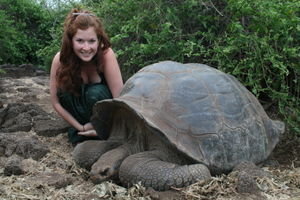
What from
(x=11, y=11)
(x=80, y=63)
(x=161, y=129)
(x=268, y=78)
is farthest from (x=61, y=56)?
(x=11, y=11)

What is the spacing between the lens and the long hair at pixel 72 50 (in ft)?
10.0

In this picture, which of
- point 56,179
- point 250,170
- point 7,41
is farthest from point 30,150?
point 7,41

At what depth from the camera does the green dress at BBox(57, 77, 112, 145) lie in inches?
128

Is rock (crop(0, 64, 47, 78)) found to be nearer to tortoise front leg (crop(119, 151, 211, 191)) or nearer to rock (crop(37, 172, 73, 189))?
rock (crop(37, 172, 73, 189))

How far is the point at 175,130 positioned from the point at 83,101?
1108 mm

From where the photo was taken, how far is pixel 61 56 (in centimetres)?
318

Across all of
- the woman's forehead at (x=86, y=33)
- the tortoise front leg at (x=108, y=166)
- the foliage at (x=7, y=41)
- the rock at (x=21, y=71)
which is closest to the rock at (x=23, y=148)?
the tortoise front leg at (x=108, y=166)

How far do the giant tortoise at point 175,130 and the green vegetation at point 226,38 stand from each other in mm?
449

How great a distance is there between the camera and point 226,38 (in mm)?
3436

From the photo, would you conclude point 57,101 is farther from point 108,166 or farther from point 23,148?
point 108,166

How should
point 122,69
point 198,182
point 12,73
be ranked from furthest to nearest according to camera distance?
point 12,73 → point 122,69 → point 198,182

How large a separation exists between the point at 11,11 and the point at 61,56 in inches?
280

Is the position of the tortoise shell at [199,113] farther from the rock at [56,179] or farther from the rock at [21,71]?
the rock at [21,71]

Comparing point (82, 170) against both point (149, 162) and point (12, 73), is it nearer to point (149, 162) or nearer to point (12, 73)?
point (149, 162)
